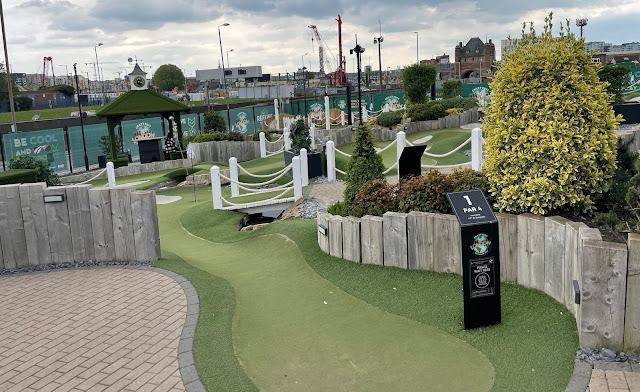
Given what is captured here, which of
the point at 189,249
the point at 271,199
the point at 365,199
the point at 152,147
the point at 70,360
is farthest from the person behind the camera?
the point at 152,147

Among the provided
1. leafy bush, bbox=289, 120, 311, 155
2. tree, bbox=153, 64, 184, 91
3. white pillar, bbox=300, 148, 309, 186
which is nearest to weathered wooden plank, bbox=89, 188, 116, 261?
white pillar, bbox=300, 148, 309, 186

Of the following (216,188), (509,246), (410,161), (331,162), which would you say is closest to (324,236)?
(410,161)

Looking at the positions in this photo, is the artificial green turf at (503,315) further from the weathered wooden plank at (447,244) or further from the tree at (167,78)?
the tree at (167,78)

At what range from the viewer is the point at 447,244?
7793mm

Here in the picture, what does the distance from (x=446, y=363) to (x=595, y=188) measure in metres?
3.21

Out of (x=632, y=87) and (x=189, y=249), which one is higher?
(x=632, y=87)

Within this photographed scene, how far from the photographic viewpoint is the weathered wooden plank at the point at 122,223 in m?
9.42

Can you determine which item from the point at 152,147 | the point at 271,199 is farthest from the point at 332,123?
the point at 271,199

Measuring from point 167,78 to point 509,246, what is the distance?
110955mm

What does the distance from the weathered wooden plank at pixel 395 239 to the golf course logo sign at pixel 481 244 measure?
6.59 ft

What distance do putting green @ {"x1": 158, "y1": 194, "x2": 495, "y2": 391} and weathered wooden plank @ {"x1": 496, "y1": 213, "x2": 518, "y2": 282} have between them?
1.48 meters

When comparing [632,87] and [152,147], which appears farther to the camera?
[632,87]

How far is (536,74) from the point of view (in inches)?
281

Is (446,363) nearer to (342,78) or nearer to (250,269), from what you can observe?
(250,269)
